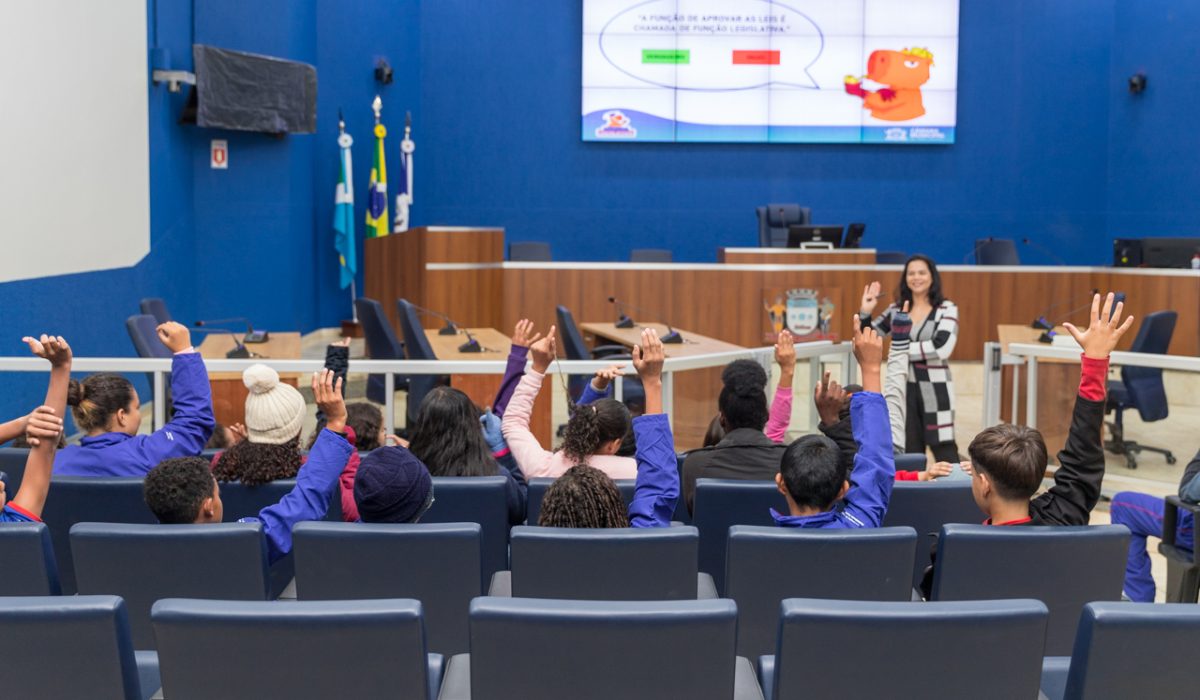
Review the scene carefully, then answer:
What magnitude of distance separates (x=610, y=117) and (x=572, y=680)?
36.3 ft

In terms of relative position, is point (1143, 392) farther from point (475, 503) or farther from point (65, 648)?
point (65, 648)

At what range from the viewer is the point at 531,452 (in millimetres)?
3338

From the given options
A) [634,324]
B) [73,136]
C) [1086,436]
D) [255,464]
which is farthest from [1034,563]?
[73,136]

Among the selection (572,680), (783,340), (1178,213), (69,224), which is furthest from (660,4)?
(572,680)

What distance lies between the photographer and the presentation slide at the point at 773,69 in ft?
39.3

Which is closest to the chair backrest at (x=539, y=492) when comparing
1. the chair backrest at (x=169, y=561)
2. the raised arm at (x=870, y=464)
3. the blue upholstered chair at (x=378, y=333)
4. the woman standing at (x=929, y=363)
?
the raised arm at (x=870, y=464)

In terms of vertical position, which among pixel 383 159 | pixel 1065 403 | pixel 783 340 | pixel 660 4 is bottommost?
pixel 1065 403

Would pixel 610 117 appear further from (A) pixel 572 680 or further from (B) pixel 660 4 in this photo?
(A) pixel 572 680

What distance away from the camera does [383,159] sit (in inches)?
451

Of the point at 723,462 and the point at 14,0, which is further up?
the point at 14,0

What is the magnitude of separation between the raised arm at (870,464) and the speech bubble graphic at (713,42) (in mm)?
9795

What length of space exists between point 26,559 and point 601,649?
125 cm

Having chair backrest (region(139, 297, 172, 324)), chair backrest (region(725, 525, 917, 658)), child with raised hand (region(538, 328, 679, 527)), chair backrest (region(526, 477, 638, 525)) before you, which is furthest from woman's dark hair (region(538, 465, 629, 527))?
chair backrest (region(139, 297, 172, 324))

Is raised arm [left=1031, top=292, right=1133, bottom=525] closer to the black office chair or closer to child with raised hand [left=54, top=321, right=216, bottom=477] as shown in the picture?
child with raised hand [left=54, top=321, right=216, bottom=477]
